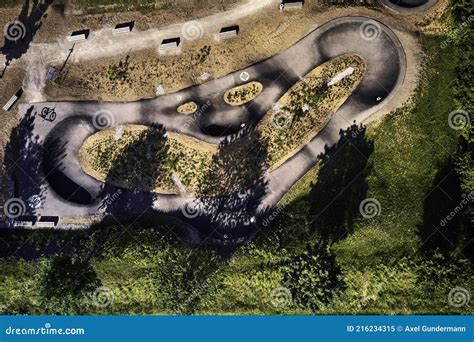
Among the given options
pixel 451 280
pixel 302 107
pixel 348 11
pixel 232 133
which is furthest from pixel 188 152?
pixel 451 280

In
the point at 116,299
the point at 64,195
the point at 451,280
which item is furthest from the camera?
the point at 64,195

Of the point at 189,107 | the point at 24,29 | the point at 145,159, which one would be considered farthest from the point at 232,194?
the point at 24,29

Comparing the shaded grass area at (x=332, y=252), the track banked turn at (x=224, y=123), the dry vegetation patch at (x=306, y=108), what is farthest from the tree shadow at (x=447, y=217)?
the dry vegetation patch at (x=306, y=108)

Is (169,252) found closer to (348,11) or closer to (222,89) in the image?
(222,89)

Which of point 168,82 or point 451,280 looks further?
point 168,82

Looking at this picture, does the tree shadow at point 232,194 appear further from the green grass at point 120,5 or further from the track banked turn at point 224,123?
the green grass at point 120,5

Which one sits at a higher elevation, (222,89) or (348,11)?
(348,11)

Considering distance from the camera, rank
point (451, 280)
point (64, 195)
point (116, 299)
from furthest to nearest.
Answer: point (64, 195), point (116, 299), point (451, 280)
